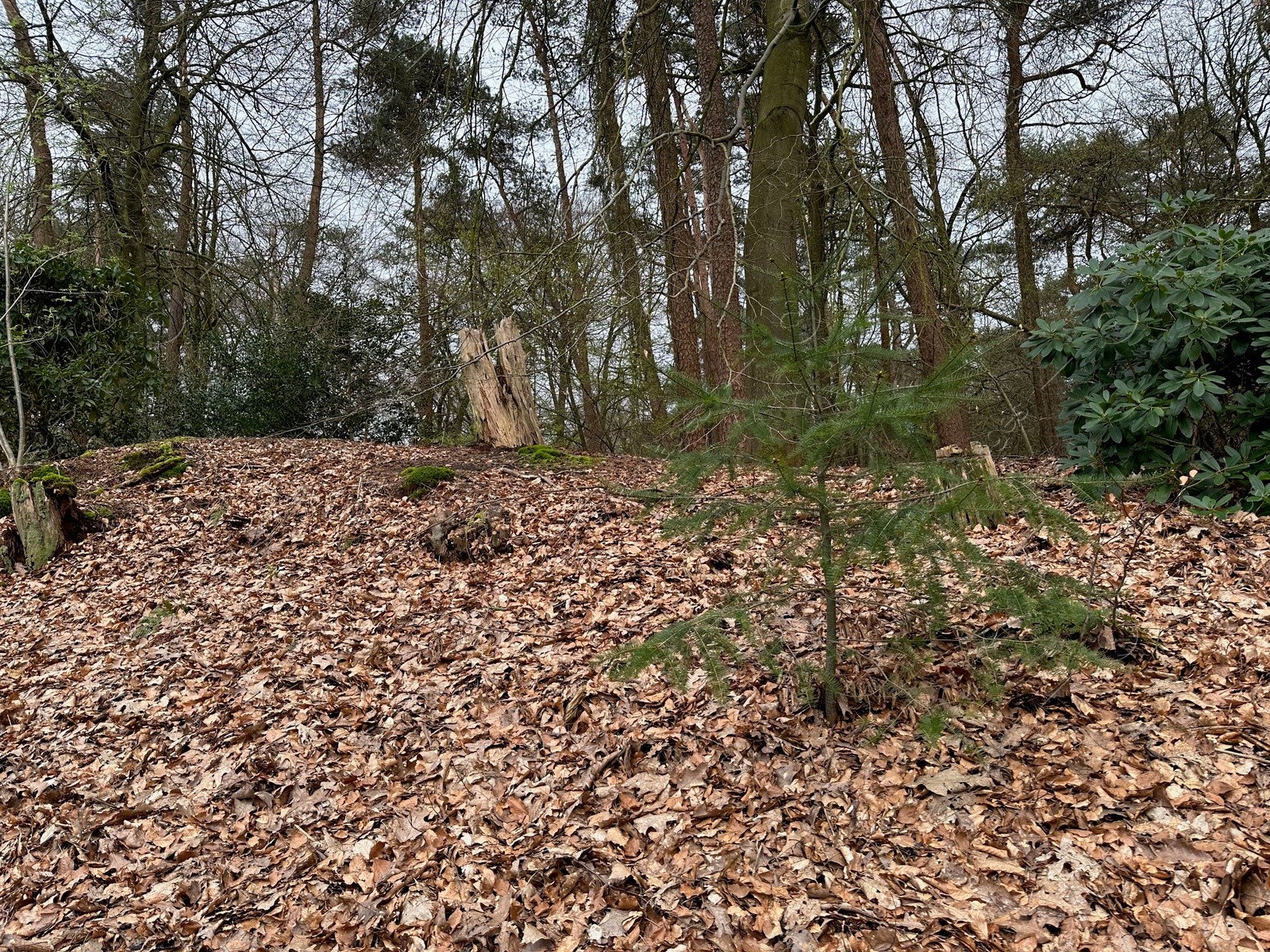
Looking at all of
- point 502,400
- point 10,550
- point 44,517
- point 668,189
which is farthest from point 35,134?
point 668,189

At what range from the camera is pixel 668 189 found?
861 cm

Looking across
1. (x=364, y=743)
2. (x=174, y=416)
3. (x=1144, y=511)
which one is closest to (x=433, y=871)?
(x=364, y=743)

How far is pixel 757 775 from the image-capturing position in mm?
2803

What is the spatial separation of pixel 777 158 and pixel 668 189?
2.95 m

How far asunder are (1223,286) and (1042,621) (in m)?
2.85

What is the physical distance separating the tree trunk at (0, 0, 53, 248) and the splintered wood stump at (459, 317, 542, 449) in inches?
173

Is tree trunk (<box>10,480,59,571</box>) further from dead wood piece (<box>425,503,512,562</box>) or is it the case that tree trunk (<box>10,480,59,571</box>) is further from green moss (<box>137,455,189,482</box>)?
dead wood piece (<box>425,503,512,562</box>)

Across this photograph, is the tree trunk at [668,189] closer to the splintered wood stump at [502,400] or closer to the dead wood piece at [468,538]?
the splintered wood stump at [502,400]

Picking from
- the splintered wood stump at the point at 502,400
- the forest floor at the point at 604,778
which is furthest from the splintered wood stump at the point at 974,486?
the splintered wood stump at the point at 502,400

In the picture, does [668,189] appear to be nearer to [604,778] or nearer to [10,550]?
[10,550]

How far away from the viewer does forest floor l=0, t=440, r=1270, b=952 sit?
2.22 m

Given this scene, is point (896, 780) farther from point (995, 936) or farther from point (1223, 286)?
point (1223, 286)

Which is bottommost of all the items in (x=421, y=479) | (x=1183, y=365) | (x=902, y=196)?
(x=421, y=479)

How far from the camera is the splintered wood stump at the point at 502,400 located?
24.0 ft
